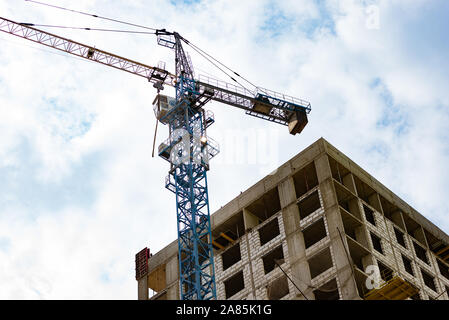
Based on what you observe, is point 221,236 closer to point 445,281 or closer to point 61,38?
point 445,281

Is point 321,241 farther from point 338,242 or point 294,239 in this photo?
point 294,239

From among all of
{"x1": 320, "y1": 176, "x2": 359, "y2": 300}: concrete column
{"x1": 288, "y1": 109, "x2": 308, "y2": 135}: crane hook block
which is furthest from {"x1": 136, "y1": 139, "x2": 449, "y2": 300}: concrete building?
{"x1": 288, "y1": 109, "x2": 308, "y2": 135}: crane hook block

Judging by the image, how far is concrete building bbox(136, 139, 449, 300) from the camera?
58781 mm

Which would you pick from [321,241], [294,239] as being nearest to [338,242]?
[321,241]

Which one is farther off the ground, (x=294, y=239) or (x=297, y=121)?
(x=297, y=121)

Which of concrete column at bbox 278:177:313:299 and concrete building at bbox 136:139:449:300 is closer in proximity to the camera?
concrete building at bbox 136:139:449:300

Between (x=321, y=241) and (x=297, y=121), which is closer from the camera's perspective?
(x=321, y=241)

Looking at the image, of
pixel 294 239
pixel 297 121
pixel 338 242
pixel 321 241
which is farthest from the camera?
pixel 297 121

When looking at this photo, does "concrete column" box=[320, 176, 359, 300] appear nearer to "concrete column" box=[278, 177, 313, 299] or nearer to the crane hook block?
"concrete column" box=[278, 177, 313, 299]

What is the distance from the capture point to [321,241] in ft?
200

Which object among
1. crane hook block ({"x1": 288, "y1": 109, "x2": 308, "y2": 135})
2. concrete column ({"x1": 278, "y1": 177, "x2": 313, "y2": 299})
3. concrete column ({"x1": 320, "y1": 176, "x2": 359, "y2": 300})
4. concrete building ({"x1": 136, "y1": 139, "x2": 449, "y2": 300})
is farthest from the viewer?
crane hook block ({"x1": 288, "y1": 109, "x2": 308, "y2": 135})

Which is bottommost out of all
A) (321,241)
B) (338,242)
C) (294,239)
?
(338,242)

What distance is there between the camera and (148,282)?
252 feet
